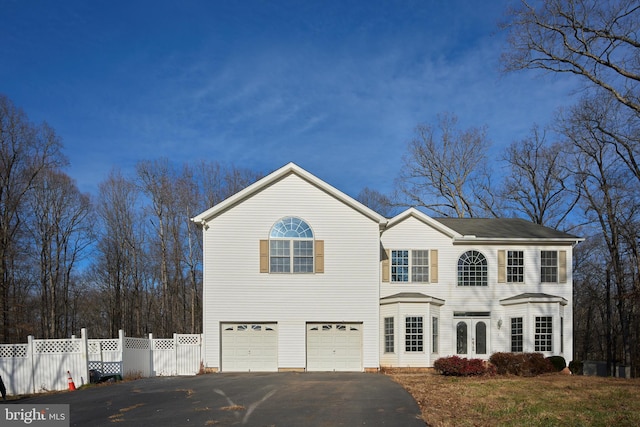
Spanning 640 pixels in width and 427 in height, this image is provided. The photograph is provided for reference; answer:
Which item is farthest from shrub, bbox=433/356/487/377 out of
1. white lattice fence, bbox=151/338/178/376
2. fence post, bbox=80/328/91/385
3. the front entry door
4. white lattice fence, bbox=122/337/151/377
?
fence post, bbox=80/328/91/385

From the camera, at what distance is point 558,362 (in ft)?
79.2

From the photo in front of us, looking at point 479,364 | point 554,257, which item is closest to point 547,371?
point 479,364

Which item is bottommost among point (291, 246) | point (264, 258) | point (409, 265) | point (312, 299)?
point (312, 299)

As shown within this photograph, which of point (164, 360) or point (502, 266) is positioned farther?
point (502, 266)

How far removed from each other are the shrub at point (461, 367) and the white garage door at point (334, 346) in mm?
4118

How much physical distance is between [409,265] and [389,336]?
11.6 ft

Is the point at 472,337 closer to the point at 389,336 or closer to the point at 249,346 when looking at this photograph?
the point at 389,336

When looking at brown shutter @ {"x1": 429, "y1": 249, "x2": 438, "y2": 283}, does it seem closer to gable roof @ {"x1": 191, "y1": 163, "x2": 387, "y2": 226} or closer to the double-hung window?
the double-hung window

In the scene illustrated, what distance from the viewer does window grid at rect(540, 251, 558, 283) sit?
1059 inches

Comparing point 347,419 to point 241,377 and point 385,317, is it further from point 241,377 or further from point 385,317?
point 385,317

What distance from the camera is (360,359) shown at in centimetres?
2423

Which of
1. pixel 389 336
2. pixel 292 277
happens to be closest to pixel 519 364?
pixel 389 336

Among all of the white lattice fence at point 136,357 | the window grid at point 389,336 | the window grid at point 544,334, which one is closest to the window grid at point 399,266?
the window grid at point 389,336

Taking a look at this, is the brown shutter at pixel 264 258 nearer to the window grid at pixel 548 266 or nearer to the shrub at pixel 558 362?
the shrub at pixel 558 362
